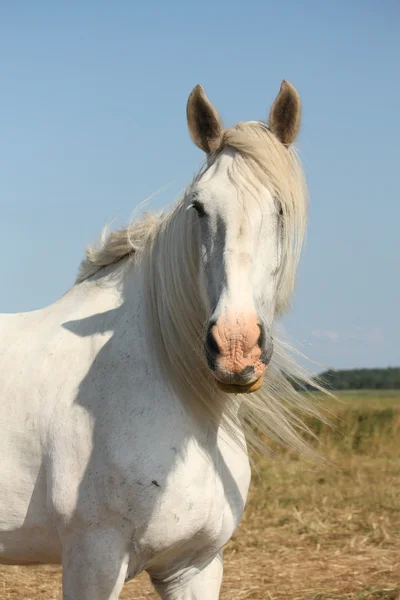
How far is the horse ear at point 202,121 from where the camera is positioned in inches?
104

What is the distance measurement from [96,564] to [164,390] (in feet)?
2.09

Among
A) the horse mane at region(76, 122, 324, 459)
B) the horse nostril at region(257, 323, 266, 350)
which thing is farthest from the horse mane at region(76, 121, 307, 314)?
the horse nostril at region(257, 323, 266, 350)

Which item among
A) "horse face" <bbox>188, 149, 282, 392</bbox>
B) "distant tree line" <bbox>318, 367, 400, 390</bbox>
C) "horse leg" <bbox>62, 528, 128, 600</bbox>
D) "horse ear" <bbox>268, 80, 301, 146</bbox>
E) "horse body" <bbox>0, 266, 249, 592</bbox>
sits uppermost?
"horse ear" <bbox>268, 80, 301, 146</bbox>

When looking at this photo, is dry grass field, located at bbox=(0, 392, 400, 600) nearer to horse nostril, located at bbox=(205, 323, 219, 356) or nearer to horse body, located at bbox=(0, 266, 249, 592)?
horse body, located at bbox=(0, 266, 249, 592)

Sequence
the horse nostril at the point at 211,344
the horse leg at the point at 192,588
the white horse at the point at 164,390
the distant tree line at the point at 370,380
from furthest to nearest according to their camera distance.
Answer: the distant tree line at the point at 370,380 < the horse leg at the point at 192,588 < the white horse at the point at 164,390 < the horse nostril at the point at 211,344

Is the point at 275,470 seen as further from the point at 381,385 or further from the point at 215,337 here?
the point at 381,385

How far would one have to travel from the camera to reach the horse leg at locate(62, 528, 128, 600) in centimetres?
253

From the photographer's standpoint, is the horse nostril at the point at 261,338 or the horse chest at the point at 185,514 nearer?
the horse nostril at the point at 261,338

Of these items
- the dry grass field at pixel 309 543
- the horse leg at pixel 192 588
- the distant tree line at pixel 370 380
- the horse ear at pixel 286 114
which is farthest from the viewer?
the distant tree line at pixel 370 380

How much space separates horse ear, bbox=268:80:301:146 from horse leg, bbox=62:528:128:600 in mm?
1512

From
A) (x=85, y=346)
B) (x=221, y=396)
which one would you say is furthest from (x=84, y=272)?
(x=221, y=396)

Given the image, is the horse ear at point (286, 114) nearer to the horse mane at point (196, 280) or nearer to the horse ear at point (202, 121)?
the horse mane at point (196, 280)

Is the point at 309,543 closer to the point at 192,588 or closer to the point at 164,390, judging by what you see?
the point at 192,588

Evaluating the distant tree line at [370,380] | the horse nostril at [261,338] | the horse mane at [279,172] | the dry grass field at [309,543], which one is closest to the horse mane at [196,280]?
the horse mane at [279,172]
